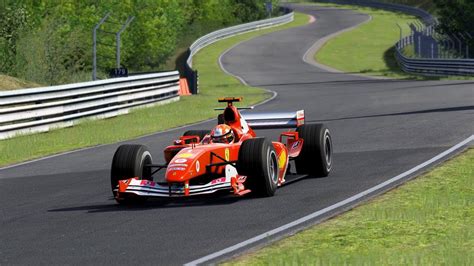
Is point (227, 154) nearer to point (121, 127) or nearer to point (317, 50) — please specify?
point (121, 127)

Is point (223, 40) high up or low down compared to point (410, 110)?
down

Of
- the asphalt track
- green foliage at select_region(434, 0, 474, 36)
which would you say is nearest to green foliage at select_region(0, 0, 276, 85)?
green foliage at select_region(434, 0, 474, 36)

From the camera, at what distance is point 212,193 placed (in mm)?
12516

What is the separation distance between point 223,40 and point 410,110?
5892cm

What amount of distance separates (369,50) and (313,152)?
6250 centimetres

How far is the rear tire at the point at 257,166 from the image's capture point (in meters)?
12.0

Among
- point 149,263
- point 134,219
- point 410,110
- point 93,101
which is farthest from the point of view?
point 93,101

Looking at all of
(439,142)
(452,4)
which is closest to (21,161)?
(439,142)

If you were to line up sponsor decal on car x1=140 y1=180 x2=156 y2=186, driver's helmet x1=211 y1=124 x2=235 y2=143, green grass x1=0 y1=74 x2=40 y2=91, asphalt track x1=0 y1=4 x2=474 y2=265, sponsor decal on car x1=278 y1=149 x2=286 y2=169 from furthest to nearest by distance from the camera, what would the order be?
1. green grass x1=0 y1=74 x2=40 y2=91
2. sponsor decal on car x1=278 y1=149 x2=286 y2=169
3. driver's helmet x1=211 y1=124 x2=235 y2=143
4. sponsor decal on car x1=140 y1=180 x2=156 y2=186
5. asphalt track x1=0 y1=4 x2=474 y2=265

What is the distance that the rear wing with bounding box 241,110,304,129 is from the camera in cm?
1478

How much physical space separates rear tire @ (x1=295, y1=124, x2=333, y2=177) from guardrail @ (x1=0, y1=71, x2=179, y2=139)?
402 inches

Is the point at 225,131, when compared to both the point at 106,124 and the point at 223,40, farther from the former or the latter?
the point at 223,40

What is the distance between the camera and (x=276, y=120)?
14.9 metres

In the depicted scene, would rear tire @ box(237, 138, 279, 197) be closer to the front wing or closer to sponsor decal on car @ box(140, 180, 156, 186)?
the front wing
